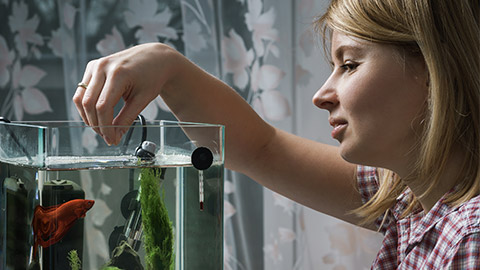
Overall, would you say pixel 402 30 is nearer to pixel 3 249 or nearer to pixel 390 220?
pixel 390 220

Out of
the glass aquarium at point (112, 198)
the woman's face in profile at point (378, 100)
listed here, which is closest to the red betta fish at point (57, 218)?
the glass aquarium at point (112, 198)

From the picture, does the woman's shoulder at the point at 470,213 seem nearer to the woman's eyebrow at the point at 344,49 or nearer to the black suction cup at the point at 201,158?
the woman's eyebrow at the point at 344,49

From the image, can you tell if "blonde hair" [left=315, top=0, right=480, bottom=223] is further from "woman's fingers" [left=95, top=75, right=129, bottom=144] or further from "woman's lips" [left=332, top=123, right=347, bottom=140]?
"woman's fingers" [left=95, top=75, right=129, bottom=144]

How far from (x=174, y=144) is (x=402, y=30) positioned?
16.9 inches

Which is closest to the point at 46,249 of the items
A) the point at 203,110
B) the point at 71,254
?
the point at 71,254

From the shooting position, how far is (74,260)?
2.04 ft

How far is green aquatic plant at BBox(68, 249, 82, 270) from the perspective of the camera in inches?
24.4

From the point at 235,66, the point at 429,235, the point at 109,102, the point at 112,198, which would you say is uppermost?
the point at 235,66

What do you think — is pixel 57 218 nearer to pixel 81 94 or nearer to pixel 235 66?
pixel 81 94

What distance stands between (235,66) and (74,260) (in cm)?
118

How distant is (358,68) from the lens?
92 cm

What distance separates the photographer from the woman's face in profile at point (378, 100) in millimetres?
900

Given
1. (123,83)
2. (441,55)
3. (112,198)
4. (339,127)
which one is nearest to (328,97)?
(339,127)

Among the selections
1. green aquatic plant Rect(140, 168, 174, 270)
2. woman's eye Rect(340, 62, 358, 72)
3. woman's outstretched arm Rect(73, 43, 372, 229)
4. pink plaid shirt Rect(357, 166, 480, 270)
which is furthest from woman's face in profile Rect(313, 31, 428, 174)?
green aquatic plant Rect(140, 168, 174, 270)
